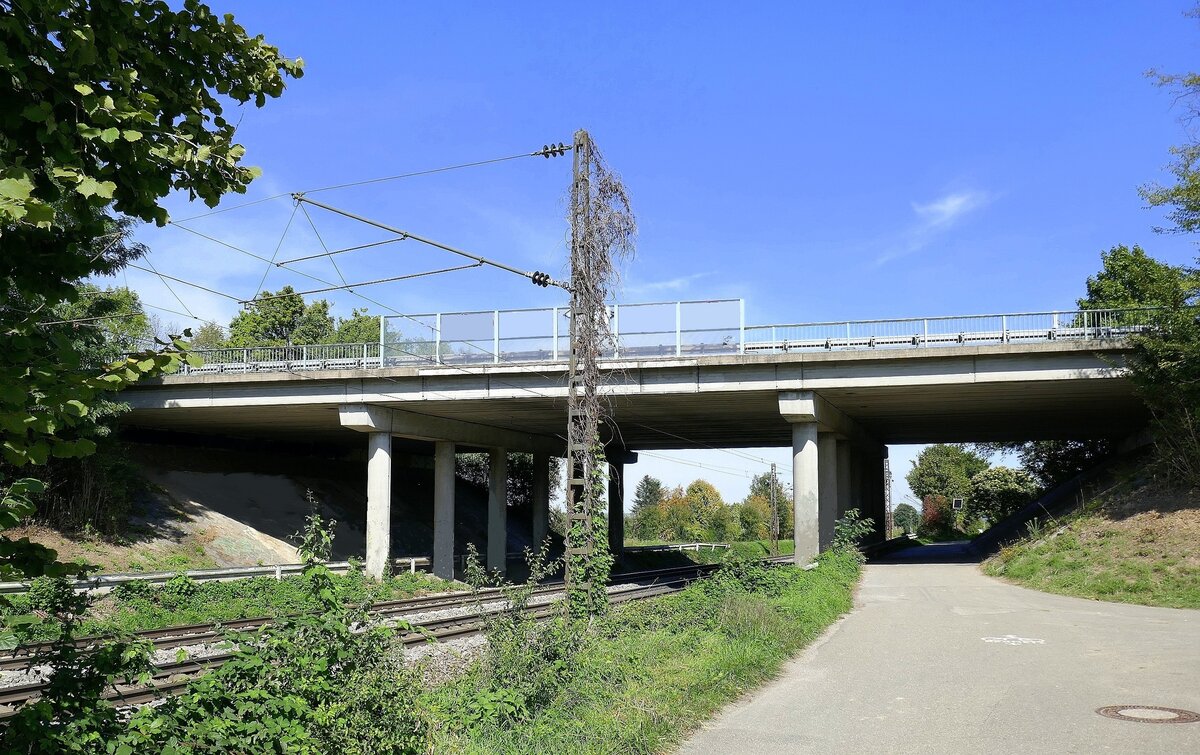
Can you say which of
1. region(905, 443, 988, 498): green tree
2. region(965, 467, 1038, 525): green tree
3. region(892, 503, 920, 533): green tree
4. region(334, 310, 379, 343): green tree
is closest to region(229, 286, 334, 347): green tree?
region(334, 310, 379, 343): green tree

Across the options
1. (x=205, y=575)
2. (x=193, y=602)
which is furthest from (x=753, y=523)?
(x=193, y=602)

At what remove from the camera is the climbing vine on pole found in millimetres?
15023

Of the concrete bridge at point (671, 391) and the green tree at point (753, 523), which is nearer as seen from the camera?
the concrete bridge at point (671, 391)

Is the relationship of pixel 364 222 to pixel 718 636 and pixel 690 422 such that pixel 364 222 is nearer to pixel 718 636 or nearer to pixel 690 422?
pixel 718 636

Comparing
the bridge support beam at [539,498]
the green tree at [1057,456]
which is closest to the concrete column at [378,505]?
the bridge support beam at [539,498]

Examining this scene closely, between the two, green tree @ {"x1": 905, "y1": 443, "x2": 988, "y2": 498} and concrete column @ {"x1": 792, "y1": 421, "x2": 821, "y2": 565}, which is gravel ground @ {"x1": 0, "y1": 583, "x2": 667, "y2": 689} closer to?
concrete column @ {"x1": 792, "y1": 421, "x2": 821, "y2": 565}

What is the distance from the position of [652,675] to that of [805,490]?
66.1 ft

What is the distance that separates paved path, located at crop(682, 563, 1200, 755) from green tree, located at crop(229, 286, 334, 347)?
59.7 meters

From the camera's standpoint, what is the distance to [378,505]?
104 ft

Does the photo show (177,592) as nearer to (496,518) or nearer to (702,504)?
(496,518)

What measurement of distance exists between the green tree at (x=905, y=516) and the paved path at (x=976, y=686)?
96.9m

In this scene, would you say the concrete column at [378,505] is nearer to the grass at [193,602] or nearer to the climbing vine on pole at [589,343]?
the grass at [193,602]

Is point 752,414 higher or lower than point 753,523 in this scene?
higher

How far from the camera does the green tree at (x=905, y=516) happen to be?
366ft
